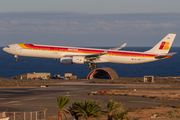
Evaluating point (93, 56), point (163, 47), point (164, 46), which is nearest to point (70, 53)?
point (93, 56)

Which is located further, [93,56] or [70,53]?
[70,53]

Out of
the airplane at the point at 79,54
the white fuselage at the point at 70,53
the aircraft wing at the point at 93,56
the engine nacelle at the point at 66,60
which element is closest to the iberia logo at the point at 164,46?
the airplane at the point at 79,54

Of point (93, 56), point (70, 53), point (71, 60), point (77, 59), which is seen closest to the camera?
point (71, 60)

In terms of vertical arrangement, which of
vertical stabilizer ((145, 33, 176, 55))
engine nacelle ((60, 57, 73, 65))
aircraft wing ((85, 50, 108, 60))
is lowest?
engine nacelle ((60, 57, 73, 65))

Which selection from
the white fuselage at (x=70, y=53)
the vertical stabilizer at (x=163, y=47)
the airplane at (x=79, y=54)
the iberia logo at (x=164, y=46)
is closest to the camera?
the airplane at (x=79, y=54)

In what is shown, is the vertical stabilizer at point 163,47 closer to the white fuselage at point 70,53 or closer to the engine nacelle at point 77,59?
the white fuselage at point 70,53

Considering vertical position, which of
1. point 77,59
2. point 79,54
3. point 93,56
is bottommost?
point 77,59

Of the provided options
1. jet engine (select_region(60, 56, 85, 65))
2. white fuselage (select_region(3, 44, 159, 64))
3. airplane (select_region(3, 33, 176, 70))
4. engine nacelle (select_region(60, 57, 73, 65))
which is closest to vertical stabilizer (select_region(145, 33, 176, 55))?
airplane (select_region(3, 33, 176, 70))

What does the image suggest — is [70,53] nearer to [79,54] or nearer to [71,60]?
[79,54]

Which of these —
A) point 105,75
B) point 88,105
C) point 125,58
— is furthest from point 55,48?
point 105,75

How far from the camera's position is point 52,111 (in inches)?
1554

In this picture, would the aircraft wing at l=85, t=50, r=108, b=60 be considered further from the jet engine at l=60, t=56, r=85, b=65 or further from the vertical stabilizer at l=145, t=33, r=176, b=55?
the vertical stabilizer at l=145, t=33, r=176, b=55

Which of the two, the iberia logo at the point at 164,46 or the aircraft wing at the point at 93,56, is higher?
the iberia logo at the point at 164,46

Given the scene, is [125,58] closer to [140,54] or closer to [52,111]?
[140,54]
